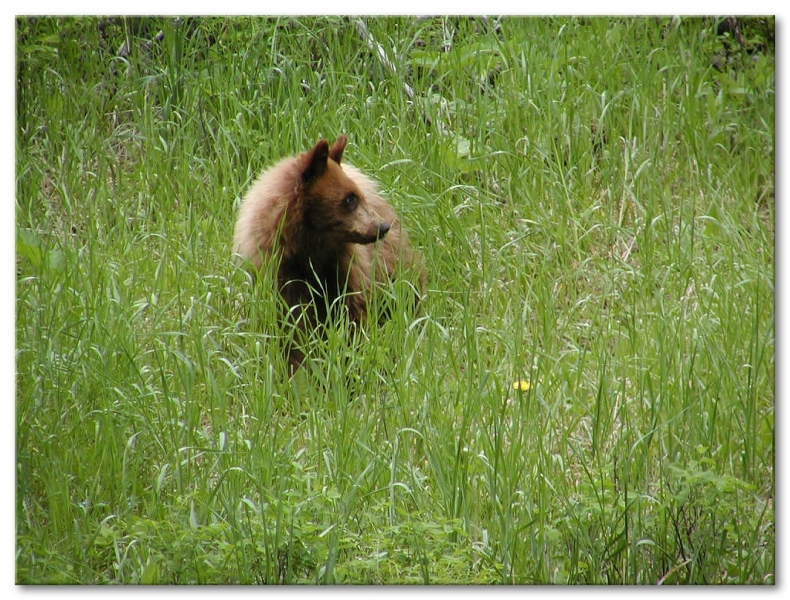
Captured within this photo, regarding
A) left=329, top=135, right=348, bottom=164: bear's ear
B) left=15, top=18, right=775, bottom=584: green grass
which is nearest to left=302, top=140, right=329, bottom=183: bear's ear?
left=329, top=135, right=348, bottom=164: bear's ear

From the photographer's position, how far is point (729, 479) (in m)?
3.04

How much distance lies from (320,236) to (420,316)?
64cm

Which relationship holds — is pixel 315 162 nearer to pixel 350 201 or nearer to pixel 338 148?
pixel 338 148

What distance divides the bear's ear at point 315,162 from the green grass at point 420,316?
0.88ft

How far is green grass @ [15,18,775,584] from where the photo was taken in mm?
3072

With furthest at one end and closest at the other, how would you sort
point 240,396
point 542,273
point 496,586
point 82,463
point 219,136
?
point 219,136 → point 542,273 → point 240,396 → point 82,463 → point 496,586

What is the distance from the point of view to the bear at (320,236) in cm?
402

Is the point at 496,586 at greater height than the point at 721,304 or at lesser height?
lesser

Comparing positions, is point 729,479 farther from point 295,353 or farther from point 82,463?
point 82,463

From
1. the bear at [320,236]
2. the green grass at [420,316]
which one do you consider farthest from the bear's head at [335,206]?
the green grass at [420,316]

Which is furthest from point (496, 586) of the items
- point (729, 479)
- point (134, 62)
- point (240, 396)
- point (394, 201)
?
point (134, 62)

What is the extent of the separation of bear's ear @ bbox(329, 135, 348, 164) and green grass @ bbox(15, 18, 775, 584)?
0.14 metres

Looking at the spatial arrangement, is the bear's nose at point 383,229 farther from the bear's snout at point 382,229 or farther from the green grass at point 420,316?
the green grass at point 420,316

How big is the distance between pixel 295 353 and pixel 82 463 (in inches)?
40.3
